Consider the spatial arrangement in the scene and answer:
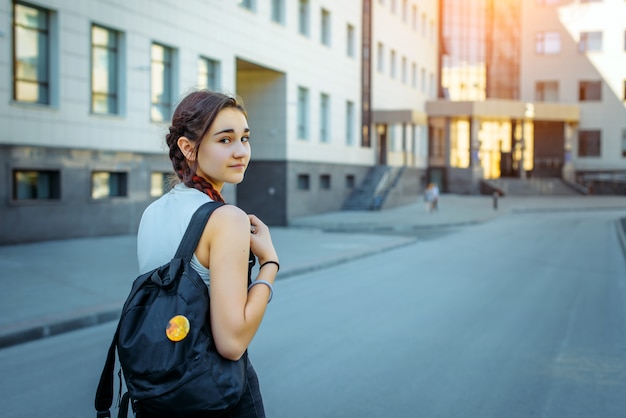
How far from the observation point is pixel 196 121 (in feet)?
7.14

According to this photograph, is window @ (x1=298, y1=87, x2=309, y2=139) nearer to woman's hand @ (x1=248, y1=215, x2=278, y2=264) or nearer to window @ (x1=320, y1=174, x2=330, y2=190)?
window @ (x1=320, y1=174, x2=330, y2=190)

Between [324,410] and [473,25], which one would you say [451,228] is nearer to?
[324,410]

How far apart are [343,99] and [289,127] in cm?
721

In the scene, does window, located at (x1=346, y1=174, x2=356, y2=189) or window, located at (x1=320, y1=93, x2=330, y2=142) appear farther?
window, located at (x1=346, y1=174, x2=356, y2=189)

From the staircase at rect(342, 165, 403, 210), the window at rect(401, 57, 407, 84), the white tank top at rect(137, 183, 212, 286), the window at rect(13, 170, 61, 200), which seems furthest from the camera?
the window at rect(401, 57, 407, 84)

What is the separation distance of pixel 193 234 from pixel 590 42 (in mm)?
64924

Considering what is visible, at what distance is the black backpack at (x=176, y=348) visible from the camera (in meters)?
1.94

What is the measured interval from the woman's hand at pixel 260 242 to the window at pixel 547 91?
211 feet

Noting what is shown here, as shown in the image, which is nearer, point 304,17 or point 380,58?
point 304,17

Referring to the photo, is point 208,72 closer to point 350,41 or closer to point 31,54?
point 31,54

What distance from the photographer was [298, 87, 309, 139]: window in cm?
2961

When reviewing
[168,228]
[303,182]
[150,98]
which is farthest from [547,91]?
[168,228]

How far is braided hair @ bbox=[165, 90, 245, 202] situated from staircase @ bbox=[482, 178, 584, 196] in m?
52.6

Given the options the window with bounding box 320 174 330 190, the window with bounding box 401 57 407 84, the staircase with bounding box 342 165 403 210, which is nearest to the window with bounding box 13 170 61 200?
the window with bounding box 320 174 330 190
